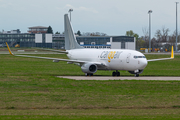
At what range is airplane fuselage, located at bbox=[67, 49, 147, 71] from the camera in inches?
1224

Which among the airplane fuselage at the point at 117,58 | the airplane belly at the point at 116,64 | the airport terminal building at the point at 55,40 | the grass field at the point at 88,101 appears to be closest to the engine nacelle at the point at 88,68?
the airplane fuselage at the point at 117,58

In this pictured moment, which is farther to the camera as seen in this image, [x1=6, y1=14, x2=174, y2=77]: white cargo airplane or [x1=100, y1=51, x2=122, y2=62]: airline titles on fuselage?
[x1=100, y1=51, x2=122, y2=62]: airline titles on fuselage

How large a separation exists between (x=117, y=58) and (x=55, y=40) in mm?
139168

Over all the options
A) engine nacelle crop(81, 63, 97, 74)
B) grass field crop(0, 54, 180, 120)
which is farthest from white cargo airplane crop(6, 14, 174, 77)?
grass field crop(0, 54, 180, 120)

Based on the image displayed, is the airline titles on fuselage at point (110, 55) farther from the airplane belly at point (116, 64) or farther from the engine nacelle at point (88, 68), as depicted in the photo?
the engine nacelle at point (88, 68)

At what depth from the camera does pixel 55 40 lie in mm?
169750

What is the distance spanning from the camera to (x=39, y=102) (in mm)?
16672

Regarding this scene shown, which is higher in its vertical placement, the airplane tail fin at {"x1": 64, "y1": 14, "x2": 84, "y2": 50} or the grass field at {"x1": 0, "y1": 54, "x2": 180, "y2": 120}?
the airplane tail fin at {"x1": 64, "y1": 14, "x2": 84, "y2": 50}

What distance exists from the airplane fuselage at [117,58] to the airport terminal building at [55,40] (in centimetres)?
6756

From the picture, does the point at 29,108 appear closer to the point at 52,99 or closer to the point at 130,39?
the point at 52,99

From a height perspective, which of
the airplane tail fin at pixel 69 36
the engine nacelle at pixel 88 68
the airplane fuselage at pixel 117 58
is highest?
the airplane tail fin at pixel 69 36

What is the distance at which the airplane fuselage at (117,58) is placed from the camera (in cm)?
3110

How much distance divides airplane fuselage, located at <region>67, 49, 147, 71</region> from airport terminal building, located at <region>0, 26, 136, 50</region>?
67.6m

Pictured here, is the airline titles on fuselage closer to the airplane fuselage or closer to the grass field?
the airplane fuselage
